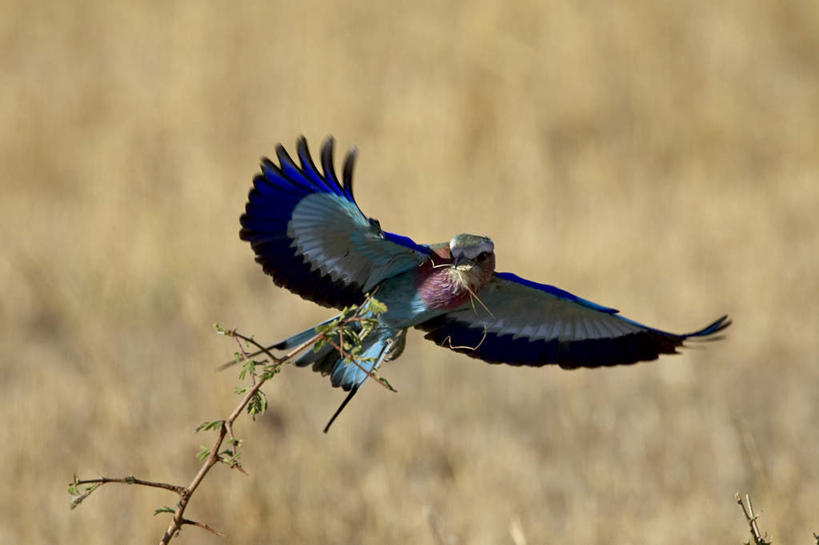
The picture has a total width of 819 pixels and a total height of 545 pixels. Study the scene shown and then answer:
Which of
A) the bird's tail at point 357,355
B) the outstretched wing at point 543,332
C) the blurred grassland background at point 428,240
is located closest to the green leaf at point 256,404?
the bird's tail at point 357,355

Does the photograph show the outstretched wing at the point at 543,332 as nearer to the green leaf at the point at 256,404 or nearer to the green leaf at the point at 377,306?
the green leaf at the point at 377,306

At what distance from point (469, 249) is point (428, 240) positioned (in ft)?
14.3

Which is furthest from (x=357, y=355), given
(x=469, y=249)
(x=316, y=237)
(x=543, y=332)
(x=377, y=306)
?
(x=543, y=332)

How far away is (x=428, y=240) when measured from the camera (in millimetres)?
7316

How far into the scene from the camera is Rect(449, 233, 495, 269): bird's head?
9.74ft

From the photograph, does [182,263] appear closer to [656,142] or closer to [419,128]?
[419,128]

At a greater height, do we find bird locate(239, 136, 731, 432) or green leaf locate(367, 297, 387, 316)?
bird locate(239, 136, 731, 432)

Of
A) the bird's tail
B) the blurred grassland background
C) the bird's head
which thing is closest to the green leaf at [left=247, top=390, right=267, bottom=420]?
the bird's tail

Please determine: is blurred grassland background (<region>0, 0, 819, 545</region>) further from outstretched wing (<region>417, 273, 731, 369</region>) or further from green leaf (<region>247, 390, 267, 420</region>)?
green leaf (<region>247, 390, 267, 420</region>)

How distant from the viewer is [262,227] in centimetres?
305

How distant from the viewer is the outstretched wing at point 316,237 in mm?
2977

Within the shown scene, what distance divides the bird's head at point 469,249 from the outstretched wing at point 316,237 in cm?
10

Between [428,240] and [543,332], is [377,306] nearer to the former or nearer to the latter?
[543,332]

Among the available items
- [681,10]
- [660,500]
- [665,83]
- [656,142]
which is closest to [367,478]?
[660,500]
